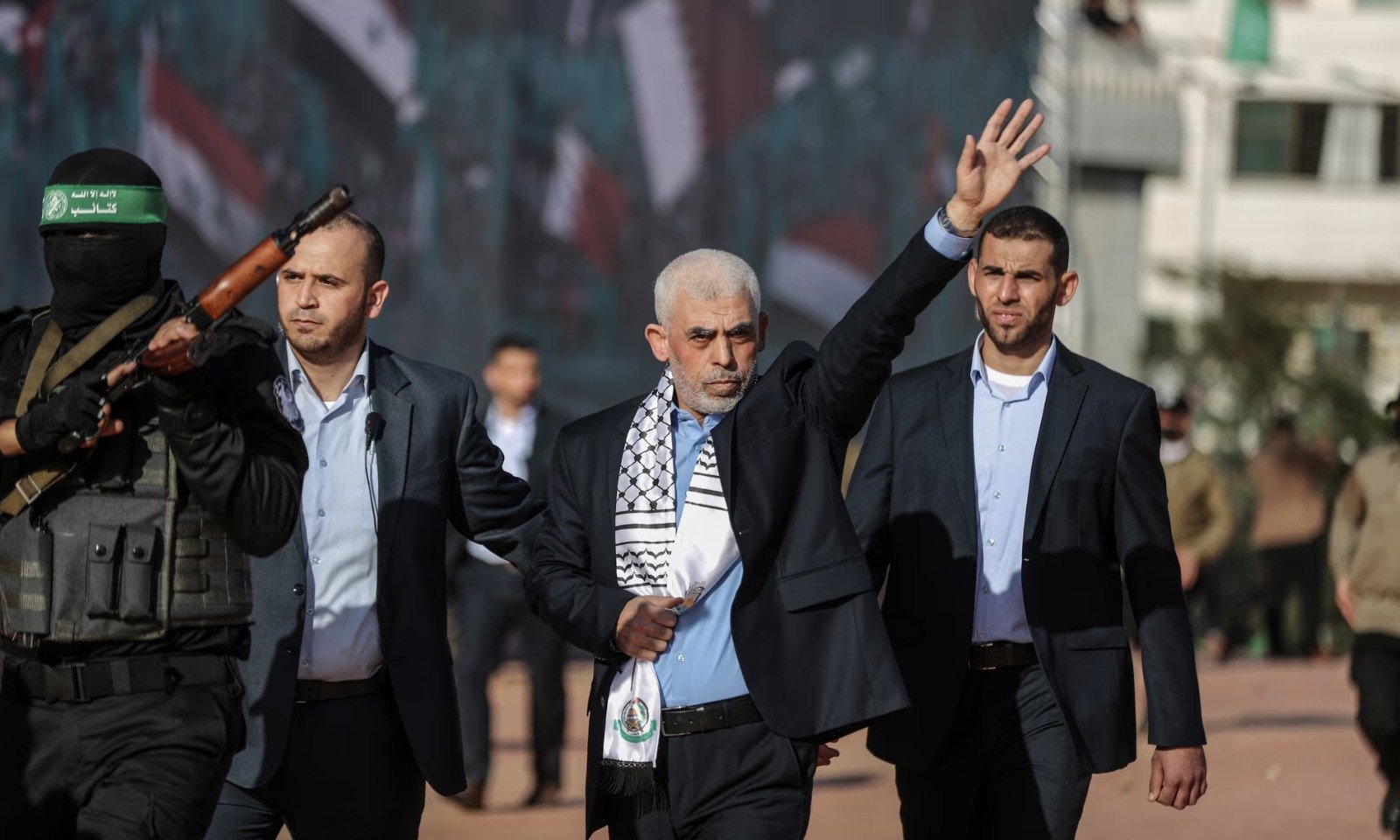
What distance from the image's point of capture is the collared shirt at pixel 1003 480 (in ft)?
20.4

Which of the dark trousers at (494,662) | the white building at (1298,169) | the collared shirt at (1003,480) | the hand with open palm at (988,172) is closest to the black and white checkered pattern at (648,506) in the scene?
the hand with open palm at (988,172)

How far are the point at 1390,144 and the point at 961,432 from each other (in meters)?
39.3

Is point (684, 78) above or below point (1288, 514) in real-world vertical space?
above

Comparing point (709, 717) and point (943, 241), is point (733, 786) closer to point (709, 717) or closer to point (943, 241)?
point (709, 717)

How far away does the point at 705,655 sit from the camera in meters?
5.45

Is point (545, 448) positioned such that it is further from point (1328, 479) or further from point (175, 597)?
point (1328, 479)

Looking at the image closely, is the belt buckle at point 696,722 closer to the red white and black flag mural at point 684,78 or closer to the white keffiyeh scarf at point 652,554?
the white keffiyeh scarf at point 652,554

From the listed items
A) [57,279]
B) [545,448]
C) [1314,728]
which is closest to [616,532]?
[57,279]

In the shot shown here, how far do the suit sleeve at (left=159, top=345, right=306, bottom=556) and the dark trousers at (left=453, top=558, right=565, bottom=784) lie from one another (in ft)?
18.9

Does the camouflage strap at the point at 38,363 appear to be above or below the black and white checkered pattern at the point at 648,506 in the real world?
above

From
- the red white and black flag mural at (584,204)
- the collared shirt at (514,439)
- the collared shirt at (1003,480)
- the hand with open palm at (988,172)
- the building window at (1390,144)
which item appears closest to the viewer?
the hand with open palm at (988,172)

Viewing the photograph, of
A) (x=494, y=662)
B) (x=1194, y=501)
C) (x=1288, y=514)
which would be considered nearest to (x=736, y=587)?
(x=494, y=662)

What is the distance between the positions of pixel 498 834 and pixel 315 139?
737cm

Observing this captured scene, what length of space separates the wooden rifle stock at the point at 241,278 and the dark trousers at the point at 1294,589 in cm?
1650
